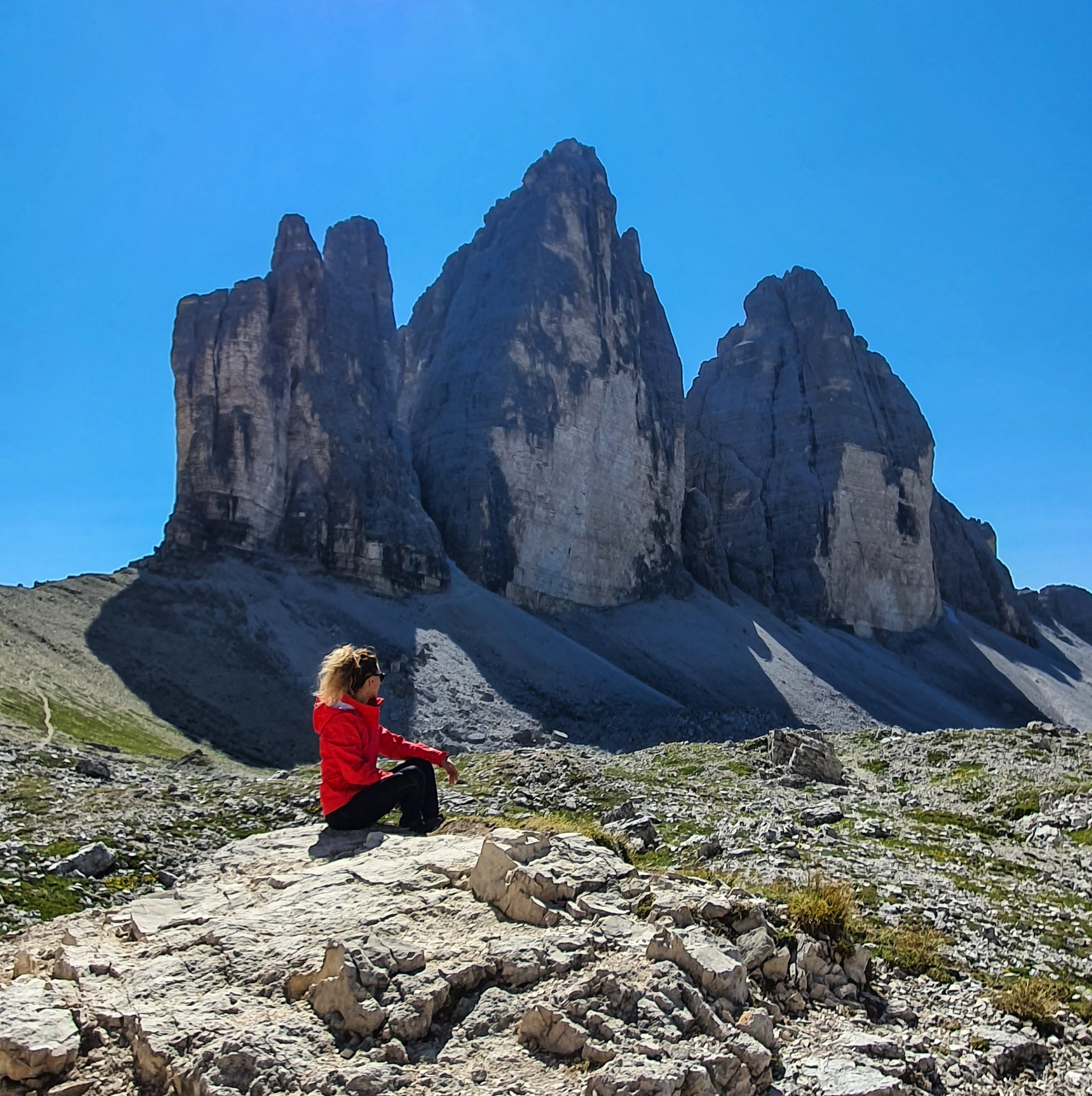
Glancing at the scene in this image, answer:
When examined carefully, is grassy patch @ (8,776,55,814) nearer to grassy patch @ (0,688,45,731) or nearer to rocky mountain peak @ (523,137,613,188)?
grassy patch @ (0,688,45,731)

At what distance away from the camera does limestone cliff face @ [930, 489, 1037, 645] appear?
113000 millimetres

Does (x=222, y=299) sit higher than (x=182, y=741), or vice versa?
(x=222, y=299)

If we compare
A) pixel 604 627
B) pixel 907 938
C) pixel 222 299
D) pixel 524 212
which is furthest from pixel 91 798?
pixel 524 212

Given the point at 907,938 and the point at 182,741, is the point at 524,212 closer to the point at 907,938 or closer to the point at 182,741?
the point at 182,741

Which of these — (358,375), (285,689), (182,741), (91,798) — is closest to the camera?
(91,798)

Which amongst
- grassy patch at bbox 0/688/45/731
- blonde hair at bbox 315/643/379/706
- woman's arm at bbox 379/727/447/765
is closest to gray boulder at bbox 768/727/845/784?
woman's arm at bbox 379/727/447/765

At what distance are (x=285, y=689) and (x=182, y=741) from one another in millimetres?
8615

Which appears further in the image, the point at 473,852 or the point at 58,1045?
the point at 473,852

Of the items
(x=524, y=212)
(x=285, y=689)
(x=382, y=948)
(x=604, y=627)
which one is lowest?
(x=382, y=948)

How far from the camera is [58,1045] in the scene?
5613 mm

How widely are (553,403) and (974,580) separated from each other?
208 feet

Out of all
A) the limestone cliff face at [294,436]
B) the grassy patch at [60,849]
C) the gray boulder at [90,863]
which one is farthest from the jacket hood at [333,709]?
the limestone cliff face at [294,436]

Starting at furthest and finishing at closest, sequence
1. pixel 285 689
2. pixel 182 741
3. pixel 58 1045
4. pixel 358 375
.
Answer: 1. pixel 358 375
2. pixel 285 689
3. pixel 182 741
4. pixel 58 1045

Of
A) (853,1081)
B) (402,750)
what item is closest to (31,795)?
(402,750)
